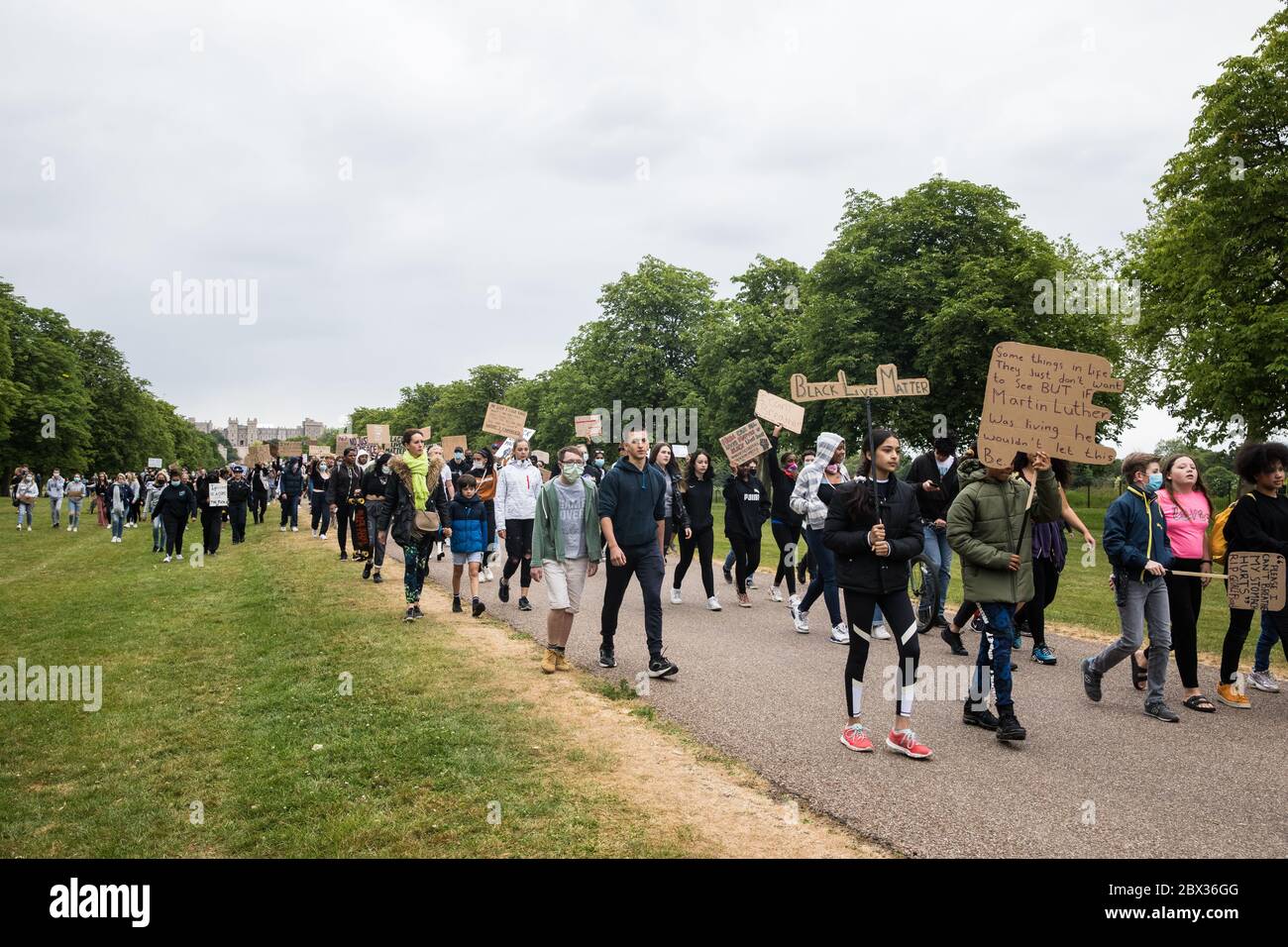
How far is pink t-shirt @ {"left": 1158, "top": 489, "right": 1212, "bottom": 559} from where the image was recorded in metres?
7.18

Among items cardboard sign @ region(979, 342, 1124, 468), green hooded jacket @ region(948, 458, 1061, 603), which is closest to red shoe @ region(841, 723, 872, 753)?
green hooded jacket @ region(948, 458, 1061, 603)

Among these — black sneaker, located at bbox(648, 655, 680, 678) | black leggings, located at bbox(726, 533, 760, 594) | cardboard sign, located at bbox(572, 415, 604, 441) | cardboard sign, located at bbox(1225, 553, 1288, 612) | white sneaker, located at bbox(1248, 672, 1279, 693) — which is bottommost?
white sneaker, located at bbox(1248, 672, 1279, 693)

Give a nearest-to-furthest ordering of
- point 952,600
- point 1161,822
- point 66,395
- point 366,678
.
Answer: point 1161,822 < point 366,678 < point 952,600 < point 66,395

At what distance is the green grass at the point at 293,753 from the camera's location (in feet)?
14.5

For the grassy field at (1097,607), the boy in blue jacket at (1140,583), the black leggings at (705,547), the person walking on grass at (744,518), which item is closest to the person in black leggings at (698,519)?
the black leggings at (705,547)

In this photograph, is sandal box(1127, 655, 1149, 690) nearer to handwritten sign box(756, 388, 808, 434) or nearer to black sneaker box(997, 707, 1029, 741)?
black sneaker box(997, 707, 1029, 741)

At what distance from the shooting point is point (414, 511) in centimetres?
1057

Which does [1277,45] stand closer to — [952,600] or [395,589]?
[952,600]

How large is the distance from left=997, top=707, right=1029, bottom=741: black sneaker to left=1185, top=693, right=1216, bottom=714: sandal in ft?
6.01

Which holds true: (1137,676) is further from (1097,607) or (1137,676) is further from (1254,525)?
(1097,607)

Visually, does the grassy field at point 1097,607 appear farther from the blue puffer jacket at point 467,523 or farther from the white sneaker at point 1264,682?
the blue puffer jacket at point 467,523
